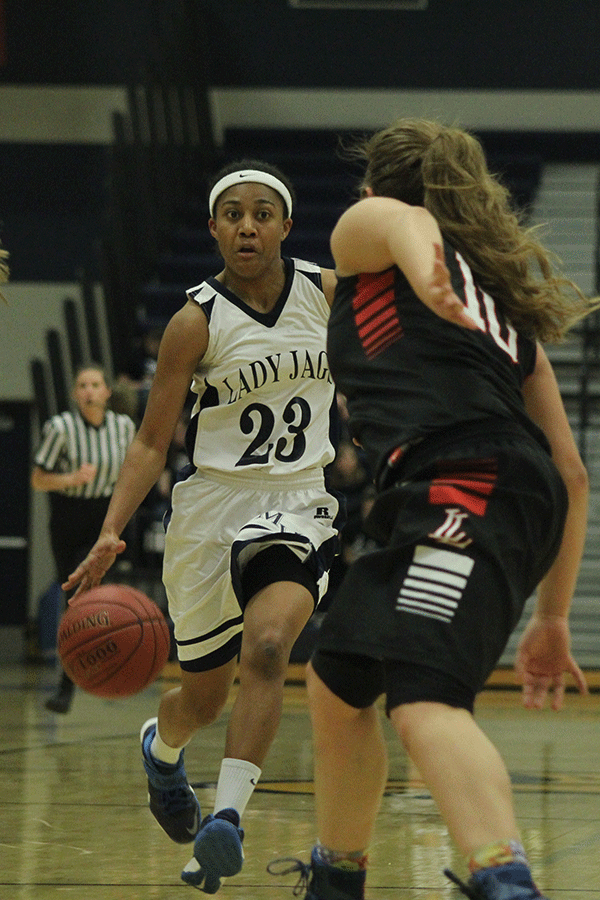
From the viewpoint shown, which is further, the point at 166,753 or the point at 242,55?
the point at 242,55

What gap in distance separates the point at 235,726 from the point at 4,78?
426 inches

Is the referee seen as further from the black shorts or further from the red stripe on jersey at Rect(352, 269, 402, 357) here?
the black shorts

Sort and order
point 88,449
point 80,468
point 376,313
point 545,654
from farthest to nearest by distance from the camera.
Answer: point 88,449, point 80,468, point 376,313, point 545,654

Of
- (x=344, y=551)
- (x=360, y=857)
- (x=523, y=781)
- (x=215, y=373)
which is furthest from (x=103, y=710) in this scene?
(x=360, y=857)

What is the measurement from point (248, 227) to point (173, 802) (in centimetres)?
168

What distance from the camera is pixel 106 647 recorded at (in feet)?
13.8

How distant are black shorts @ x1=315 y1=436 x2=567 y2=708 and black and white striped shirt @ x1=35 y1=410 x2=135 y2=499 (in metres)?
5.80

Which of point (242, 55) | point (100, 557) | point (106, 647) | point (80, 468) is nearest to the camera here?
point (100, 557)

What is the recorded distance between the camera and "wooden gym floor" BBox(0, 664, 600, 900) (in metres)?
3.58

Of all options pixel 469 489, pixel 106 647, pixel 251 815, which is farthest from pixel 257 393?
pixel 469 489

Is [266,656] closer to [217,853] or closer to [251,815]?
[217,853]

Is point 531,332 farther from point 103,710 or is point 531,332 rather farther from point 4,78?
point 4,78

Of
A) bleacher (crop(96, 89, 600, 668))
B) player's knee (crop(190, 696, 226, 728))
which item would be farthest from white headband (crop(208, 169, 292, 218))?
bleacher (crop(96, 89, 600, 668))

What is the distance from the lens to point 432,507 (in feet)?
8.08
